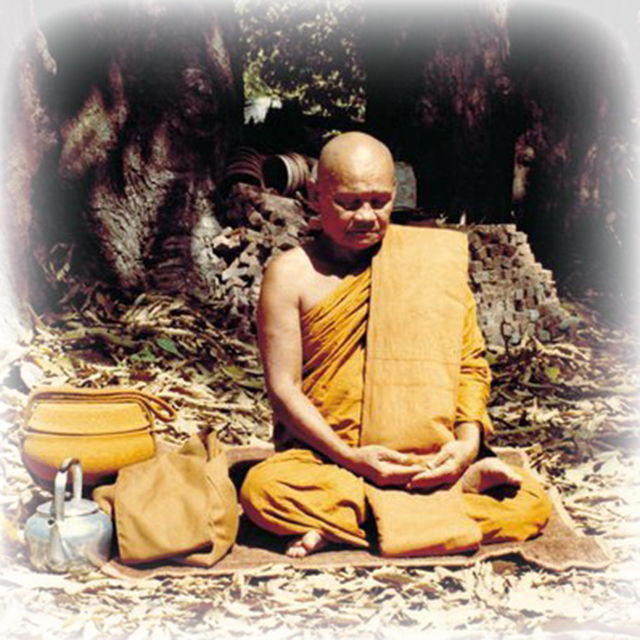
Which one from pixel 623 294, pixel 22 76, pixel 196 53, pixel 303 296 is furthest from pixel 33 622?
pixel 623 294

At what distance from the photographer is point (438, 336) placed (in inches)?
136

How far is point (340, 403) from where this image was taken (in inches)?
137

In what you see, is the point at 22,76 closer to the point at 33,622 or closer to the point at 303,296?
the point at 303,296

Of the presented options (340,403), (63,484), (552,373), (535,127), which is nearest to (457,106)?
(535,127)

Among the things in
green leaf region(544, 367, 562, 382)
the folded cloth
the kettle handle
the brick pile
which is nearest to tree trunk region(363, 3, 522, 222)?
the brick pile

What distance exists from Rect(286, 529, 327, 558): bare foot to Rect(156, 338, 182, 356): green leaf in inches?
130

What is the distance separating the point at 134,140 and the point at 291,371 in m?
4.28

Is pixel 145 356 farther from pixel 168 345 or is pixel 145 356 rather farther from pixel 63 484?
pixel 63 484

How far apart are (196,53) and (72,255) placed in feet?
6.33

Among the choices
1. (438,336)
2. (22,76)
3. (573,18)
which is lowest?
(438,336)

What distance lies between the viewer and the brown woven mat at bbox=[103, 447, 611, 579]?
3.14 metres

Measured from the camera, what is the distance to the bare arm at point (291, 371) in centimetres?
334

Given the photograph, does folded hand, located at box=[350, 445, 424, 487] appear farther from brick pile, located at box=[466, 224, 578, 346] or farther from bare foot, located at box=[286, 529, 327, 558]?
brick pile, located at box=[466, 224, 578, 346]

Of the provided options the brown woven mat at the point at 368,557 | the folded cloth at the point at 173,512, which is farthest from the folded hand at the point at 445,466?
the folded cloth at the point at 173,512
